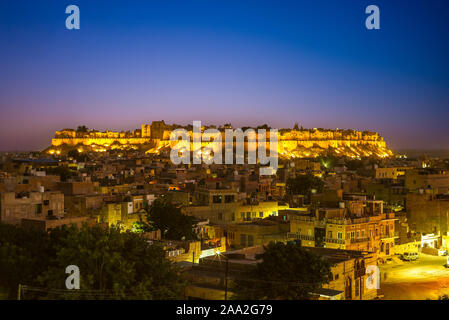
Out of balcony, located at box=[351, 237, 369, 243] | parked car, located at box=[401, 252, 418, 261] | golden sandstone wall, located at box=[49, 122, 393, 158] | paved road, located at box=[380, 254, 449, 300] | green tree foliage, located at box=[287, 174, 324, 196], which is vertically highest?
golden sandstone wall, located at box=[49, 122, 393, 158]

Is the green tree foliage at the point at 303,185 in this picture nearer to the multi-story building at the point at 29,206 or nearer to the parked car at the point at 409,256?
the parked car at the point at 409,256

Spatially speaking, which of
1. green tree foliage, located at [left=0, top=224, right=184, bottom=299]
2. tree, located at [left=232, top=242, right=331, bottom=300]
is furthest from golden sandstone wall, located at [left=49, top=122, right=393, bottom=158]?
tree, located at [left=232, top=242, right=331, bottom=300]

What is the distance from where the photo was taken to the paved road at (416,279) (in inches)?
784

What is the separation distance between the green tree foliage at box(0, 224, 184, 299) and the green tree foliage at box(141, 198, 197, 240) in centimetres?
802

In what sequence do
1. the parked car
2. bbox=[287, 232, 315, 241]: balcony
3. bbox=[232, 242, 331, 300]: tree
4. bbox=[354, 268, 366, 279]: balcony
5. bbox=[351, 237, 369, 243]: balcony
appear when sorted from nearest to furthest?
bbox=[232, 242, 331, 300]: tree < bbox=[354, 268, 366, 279]: balcony < bbox=[351, 237, 369, 243]: balcony < bbox=[287, 232, 315, 241]: balcony < the parked car

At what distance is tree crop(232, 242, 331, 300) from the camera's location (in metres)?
14.0

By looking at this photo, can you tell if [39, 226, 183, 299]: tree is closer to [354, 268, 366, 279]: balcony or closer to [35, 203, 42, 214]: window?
[354, 268, 366, 279]: balcony

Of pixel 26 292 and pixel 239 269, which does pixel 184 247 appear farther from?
pixel 26 292

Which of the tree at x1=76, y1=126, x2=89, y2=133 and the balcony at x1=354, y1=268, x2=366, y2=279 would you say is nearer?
the balcony at x1=354, y1=268, x2=366, y2=279

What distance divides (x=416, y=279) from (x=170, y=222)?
31.8 feet

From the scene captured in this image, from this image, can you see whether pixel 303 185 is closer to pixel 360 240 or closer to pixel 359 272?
pixel 360 240

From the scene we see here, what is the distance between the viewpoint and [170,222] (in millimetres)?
24094
